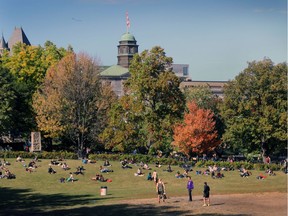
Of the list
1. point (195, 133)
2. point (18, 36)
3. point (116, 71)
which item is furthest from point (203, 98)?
point (18, 36)

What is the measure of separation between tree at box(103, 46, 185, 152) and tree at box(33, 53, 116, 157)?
598cm

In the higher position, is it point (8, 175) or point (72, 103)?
point (72, 103)

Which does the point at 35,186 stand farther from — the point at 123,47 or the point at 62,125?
the point at 123,47

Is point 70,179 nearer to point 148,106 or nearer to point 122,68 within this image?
point 148,106

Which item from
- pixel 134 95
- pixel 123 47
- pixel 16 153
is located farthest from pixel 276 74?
pixel 123 47

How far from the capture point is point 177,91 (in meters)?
74.2

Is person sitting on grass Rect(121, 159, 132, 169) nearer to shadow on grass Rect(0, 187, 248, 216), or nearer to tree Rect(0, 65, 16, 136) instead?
shadow on grass Rect(0, 187, 248, 216)

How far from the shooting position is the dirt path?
3809cm

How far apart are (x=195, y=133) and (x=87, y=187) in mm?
28792

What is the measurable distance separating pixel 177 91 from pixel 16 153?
22.3 metres

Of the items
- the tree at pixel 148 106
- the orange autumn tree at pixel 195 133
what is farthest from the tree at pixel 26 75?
the orange autumn tree at pixel 195 133

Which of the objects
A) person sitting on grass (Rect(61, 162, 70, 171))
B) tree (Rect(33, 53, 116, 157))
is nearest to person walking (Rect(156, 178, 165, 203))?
person sitting on grass (Rect(61, 162, 70, 171))

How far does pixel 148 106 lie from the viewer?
244 ft

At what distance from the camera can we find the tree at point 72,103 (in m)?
78.5
